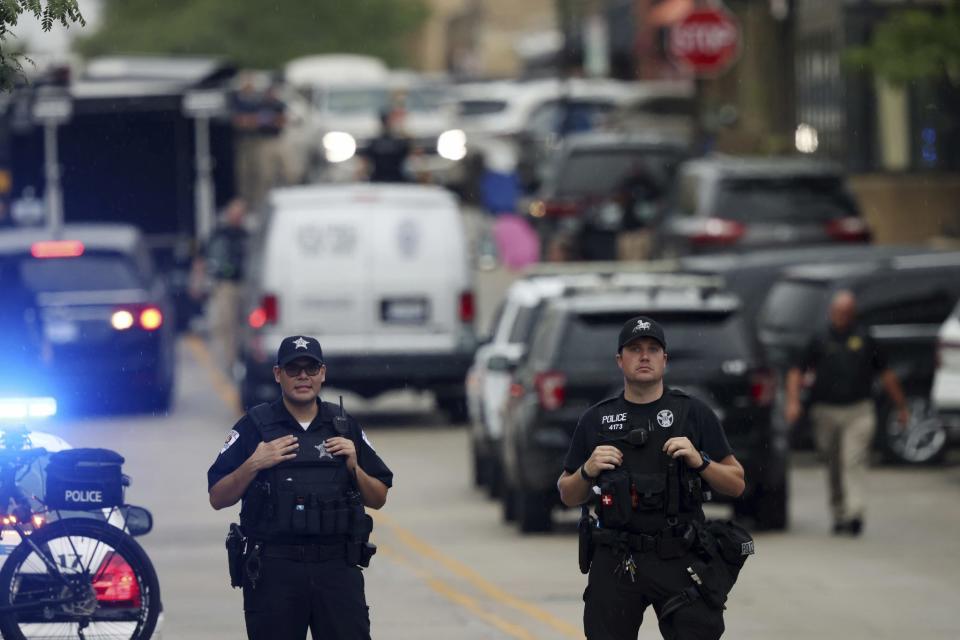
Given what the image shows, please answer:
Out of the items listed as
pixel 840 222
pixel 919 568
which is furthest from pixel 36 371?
pixel 840 222

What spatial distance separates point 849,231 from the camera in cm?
2847

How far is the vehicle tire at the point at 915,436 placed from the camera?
2141 centimetres

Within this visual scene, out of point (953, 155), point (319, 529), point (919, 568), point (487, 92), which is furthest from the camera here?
point (487, 92)

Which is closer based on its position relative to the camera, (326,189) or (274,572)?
(274,572)

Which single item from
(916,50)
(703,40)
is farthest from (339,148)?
(916,50)

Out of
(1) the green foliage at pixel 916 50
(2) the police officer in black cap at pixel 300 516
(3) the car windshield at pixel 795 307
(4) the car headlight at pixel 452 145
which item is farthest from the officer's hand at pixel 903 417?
(4) the car headlight at pixel 452 145

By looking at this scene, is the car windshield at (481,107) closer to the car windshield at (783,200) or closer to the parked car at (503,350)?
the car windshield at (783,200)

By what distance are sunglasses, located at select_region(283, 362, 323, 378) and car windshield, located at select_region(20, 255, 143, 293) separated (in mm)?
15848

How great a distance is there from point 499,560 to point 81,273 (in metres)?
9.28

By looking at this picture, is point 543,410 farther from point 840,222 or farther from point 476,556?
point 840,222

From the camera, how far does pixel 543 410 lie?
55.9 ft

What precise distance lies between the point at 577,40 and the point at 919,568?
54.0 m

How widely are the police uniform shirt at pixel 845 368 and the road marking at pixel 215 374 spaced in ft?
29.6

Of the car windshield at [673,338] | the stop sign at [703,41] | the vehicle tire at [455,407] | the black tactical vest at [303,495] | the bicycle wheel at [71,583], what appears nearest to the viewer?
the black tactical vest at [303,495]
